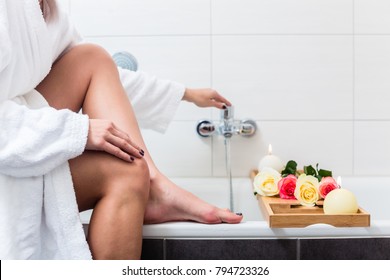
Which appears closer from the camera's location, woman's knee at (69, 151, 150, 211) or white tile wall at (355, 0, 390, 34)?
woman's knee at (69, 151, 150, 211)

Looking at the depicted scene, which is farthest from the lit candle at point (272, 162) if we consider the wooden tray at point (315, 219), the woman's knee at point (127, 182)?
the woman's knee at point (127, 182)

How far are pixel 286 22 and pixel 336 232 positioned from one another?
3.37ft

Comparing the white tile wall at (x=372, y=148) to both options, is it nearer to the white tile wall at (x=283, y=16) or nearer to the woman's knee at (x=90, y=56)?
the white tile wall at (x=283, y=16)

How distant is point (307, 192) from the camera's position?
4.39ft

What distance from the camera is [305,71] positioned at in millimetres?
1964

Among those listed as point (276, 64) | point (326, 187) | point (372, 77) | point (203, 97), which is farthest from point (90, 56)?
point (372, 77)

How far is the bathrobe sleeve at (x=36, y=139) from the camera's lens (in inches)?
37.3

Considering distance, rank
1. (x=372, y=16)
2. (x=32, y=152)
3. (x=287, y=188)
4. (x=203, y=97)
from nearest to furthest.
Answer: (x=32, y=152) < (x=287, y=188) < (x=203, y=97) < (x=372, y=16)

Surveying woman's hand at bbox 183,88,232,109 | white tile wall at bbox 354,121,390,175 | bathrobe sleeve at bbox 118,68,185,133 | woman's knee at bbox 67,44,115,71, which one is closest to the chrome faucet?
woman's hand at bbox 183,88,232,109

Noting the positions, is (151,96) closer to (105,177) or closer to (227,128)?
(227,128)

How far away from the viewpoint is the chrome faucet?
1875mm

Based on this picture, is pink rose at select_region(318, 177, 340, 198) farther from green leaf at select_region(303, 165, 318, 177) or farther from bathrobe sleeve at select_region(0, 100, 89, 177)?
bathrobe sleeve at select_region(0, 100, 89, 177)

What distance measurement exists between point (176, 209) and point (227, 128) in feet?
2.45

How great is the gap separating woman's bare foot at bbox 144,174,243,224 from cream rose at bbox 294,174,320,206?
0.25m
